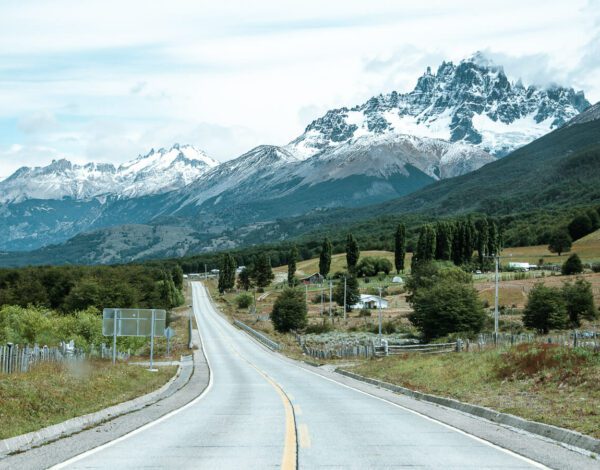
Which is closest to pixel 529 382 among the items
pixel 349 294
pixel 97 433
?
pixel 97 433

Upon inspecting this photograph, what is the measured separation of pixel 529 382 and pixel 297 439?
13.5 m

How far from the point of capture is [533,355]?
3102 cm

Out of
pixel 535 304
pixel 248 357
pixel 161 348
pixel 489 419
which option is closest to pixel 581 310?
pixel 535 304

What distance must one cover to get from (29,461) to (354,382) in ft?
101

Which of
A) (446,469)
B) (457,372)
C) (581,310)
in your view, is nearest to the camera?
(446,469)

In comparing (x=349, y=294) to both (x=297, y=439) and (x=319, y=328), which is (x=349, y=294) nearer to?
(x=319, y=328)

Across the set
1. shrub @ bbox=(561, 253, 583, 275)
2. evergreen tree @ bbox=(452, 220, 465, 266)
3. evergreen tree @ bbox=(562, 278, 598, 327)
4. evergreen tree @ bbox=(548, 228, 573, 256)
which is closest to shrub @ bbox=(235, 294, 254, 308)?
evergreen tree @ bbox=(452, 220, 465, 266)

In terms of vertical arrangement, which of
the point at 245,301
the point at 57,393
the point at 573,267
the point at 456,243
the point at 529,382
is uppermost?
Result: the point at 456,243

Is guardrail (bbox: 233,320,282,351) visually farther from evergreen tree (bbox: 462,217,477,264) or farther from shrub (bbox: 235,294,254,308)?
evergreen tree (bbox: 462,217,477,264)

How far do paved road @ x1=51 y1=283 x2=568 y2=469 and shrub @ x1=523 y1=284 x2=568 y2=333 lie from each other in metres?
63.8

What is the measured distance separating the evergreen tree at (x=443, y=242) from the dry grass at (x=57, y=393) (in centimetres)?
15125

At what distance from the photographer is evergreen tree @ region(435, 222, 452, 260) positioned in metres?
181

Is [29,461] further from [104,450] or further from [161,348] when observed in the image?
[161,348]

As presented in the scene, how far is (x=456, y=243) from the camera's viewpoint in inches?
7288
